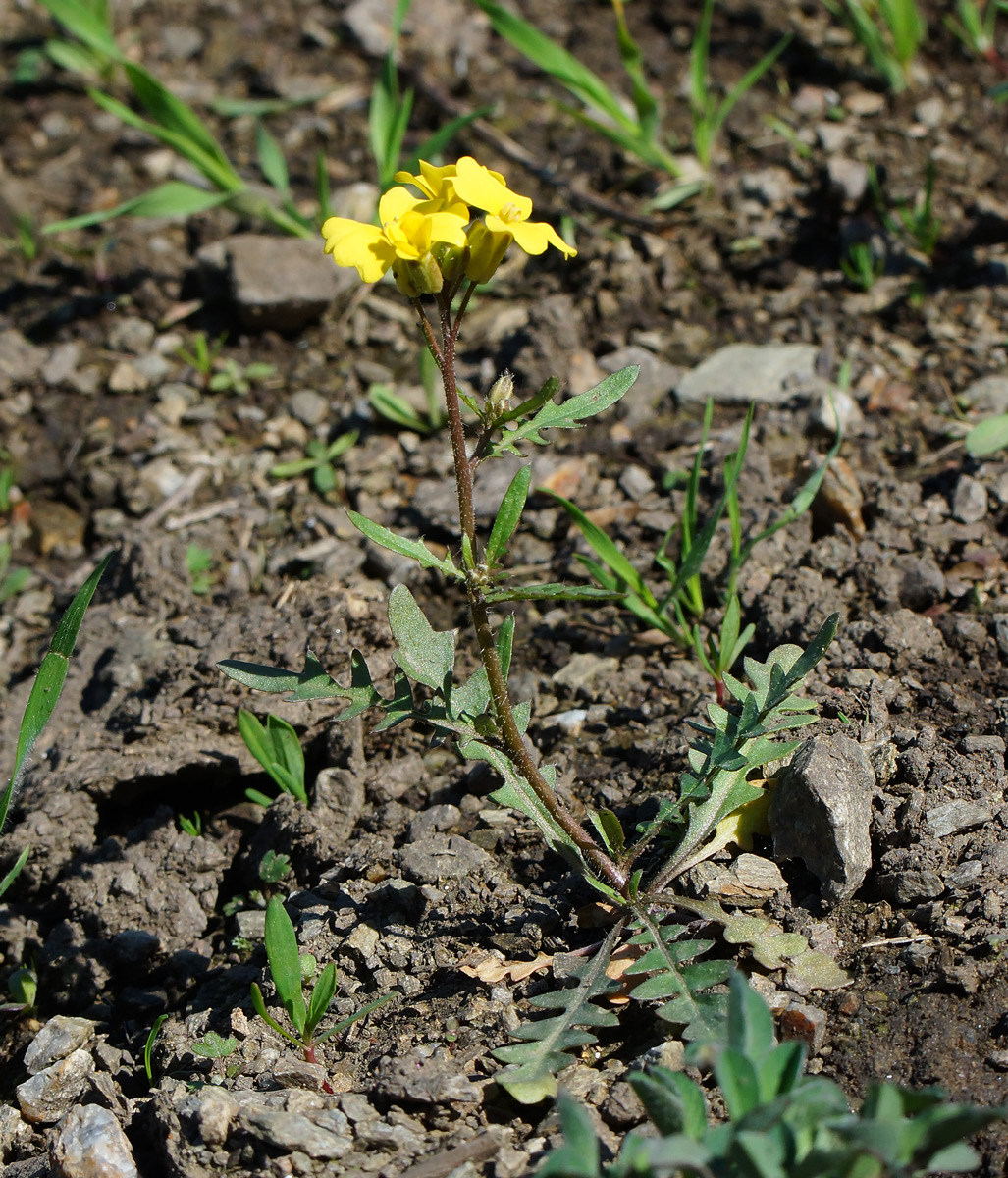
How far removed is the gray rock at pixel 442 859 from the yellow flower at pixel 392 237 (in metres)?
1.38

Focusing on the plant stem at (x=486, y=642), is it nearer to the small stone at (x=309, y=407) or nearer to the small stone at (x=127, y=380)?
the small stone at (x=309, y=407)

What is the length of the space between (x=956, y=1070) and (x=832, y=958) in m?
0.33

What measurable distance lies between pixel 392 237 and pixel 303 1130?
1.70 meters

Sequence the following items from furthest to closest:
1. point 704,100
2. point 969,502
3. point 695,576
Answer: point 704,100 → point 969,502 → point 695,576

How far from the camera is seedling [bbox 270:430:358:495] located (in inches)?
158

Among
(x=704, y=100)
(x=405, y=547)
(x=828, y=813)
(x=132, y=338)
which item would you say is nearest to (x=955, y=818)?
(x=828, y=813)

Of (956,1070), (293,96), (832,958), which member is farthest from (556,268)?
(956,1070)

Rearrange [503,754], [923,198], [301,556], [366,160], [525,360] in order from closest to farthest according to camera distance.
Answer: [503,754] → [301,556] → [525,360] → [923,198] → [366,160]

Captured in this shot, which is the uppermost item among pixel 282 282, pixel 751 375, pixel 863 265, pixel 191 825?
pixel 863 265

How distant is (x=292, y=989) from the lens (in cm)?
221

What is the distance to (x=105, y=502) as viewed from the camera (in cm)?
415

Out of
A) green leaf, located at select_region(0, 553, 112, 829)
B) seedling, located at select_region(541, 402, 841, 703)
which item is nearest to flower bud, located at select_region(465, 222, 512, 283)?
seedling, located at select_region(541, 402, 841, 703)

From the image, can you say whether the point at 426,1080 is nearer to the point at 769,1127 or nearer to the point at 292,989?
the point at 292,989

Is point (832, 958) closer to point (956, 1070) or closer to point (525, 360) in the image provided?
point (956, 1070)
